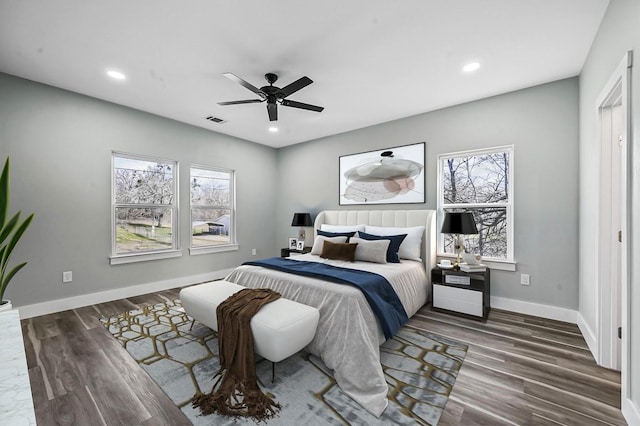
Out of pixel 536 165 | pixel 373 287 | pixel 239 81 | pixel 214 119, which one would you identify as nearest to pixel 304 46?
pixel 239 81

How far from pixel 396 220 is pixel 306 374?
268cm

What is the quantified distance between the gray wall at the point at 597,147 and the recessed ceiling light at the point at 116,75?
429cm

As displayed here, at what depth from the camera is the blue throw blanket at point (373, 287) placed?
2408 millimetres

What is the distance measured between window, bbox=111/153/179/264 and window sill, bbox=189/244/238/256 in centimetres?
29

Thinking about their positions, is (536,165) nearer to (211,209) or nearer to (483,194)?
(483,194)

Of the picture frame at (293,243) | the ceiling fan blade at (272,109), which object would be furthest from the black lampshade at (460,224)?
the picture frame at (293,243)

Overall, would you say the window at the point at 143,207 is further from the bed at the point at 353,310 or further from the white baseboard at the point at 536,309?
the white baseboard at the point at 536,309

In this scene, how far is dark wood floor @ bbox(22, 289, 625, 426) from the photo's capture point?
1.73 metres

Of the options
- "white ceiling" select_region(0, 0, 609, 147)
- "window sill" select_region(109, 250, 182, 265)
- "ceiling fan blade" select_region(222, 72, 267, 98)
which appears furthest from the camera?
"window sill" select_region(109, 250, 182, 265)

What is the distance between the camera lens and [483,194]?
3736 millimetres

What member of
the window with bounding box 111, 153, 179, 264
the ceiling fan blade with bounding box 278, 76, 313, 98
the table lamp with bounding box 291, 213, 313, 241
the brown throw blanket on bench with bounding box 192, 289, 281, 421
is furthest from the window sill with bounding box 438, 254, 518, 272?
the window with bounding box 111, 153, 179, 264

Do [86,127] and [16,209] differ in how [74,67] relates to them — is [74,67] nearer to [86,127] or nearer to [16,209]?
[86,127]

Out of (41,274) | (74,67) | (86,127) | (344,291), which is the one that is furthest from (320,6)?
(41,274)

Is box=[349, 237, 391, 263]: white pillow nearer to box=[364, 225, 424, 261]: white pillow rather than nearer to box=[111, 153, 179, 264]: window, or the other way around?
box=[364, 225, 424, 261]: white pillow
